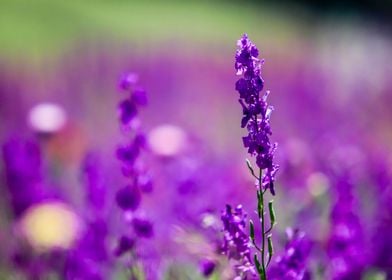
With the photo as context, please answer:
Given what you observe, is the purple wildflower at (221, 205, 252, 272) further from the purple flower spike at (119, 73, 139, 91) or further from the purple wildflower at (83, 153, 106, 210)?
the purple wildflower at (83, 153, 106, 210)

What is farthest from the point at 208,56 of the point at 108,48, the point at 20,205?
the point at 20,205

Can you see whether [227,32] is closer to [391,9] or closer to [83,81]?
[391,9]

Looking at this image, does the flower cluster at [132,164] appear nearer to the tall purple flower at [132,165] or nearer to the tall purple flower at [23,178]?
the tall purple flower at [132,165]

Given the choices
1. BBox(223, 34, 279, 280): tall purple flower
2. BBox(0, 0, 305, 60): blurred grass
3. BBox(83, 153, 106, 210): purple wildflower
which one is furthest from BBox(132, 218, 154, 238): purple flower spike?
BBox(0, 0, 305, 60): blurred grass

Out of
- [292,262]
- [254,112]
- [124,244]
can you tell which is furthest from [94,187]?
[254,112]

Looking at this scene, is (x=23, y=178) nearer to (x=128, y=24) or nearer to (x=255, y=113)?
(x=255, y=113)

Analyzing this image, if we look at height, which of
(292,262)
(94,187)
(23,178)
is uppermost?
(292,262)

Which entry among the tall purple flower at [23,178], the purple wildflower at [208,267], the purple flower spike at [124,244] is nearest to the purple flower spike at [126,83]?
the purple flower spike at [124,244]
